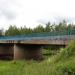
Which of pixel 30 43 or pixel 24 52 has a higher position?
pixel 30 43

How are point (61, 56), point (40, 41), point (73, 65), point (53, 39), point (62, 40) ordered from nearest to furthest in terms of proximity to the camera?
point (73, 65), point (61, 56), point (62, 40), point (53, 39), point (40, 41)

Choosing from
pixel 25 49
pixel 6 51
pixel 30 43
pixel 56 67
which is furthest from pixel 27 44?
pixel 56 67

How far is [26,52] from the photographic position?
5009 centimetres

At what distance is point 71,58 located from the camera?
57.2 feet

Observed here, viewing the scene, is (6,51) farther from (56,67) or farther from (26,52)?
(56,67)

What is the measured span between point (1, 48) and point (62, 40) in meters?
29.8

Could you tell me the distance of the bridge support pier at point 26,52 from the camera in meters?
47.9

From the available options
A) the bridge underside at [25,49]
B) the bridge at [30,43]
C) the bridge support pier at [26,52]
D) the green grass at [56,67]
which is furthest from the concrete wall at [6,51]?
the green grass at [56,67]

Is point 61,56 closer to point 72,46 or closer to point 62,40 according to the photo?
point 72,46

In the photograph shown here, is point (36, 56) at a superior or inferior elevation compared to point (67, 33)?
inferior

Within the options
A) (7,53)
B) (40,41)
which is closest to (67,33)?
(40,41)

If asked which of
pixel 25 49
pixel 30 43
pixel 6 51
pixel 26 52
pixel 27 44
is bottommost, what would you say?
pixel 6 51

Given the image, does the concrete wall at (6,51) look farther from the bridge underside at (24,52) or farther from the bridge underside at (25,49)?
the bridge underside at (25,49)

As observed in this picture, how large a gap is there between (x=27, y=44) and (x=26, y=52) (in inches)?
161
